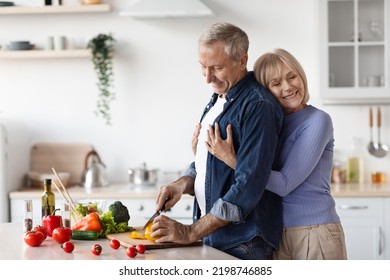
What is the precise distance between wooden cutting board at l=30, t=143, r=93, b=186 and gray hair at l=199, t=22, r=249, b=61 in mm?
2675

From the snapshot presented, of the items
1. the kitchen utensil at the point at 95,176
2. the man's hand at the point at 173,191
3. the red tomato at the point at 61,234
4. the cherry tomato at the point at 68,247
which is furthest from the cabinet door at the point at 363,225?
the cherry tomato at the point at 68,247

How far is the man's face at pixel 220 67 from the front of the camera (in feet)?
8.55

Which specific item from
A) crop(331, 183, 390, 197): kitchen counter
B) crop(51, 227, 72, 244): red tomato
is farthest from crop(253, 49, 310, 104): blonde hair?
crop(331, 183, 390, 197): kitchen counter

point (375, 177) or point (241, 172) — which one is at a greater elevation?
point (241, 172)

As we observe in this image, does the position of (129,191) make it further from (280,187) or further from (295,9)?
(280,187)

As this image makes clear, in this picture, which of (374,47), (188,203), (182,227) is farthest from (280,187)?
(374,47)

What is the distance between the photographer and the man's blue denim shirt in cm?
254

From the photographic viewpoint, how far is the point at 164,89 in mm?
5180

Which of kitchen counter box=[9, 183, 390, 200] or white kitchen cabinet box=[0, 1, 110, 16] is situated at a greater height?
white kitchen cabinet box=[0, 1, 110, 16]

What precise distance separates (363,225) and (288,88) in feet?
7.06

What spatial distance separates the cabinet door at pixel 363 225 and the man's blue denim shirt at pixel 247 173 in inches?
77.7

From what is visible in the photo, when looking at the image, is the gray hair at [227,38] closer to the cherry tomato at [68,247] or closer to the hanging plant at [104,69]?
the cherry tomato at [68,247]

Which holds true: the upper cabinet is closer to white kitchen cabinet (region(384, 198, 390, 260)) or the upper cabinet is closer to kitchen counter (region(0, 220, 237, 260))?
white kitchen cabinet (region(384, 198, 390, 260))

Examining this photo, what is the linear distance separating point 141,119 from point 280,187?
2.69 m
